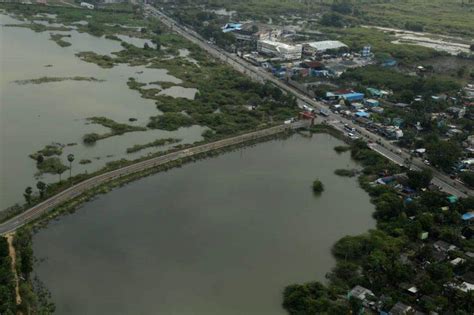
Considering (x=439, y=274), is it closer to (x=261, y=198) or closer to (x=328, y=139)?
(x=261, y=198)

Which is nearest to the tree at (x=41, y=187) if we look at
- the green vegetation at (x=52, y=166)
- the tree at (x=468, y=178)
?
the green vegetation at (x=52, y=166)

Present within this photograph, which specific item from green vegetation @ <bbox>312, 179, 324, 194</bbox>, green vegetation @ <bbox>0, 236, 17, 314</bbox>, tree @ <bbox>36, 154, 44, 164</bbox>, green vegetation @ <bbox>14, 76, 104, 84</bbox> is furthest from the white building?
green vegetation @ <bbox>0, 236, 17, 314</bbox>

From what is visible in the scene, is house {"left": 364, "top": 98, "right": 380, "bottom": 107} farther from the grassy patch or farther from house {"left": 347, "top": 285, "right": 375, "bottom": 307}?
house {"left": 347, "top": 285, "right": 375, "bottom": 307}

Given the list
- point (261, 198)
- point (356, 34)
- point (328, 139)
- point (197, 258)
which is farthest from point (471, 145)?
point (356, 34)

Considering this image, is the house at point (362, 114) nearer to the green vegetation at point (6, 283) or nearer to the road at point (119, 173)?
the road at point (119, 173)

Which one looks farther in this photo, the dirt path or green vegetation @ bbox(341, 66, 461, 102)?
green vegetation @ bbox(341, 66, 461, 102)

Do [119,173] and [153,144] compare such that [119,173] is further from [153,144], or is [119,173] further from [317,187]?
[317,187]
